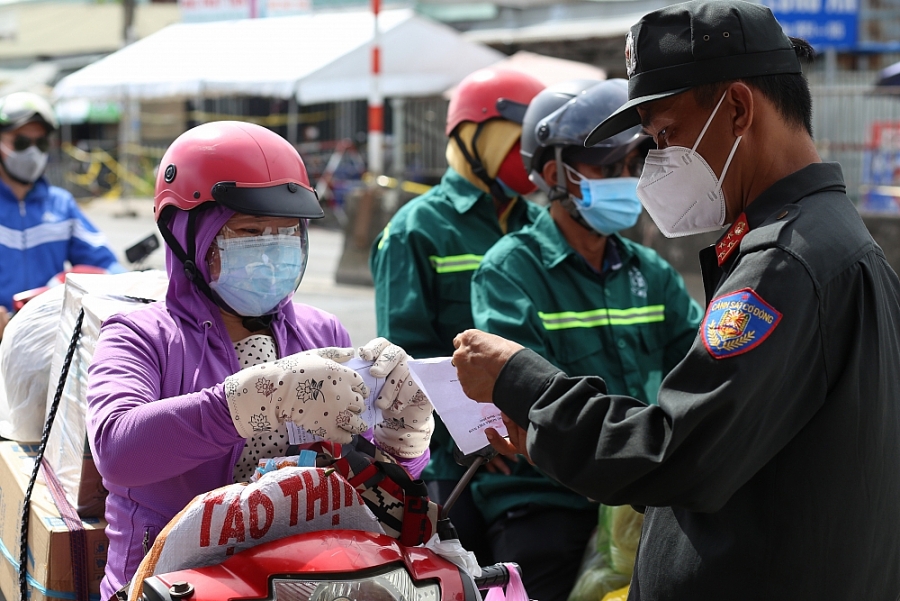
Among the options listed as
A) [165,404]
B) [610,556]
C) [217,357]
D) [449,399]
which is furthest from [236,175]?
[610,556]

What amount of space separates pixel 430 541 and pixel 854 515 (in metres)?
0.85

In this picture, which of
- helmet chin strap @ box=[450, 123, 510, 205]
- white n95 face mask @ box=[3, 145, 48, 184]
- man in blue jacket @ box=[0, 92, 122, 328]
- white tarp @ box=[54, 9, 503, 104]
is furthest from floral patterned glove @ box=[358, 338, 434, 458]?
white tarp @ box=[54, 9, 503, 104]

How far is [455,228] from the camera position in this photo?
13.2 ft

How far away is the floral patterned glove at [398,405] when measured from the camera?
2283 millimetres

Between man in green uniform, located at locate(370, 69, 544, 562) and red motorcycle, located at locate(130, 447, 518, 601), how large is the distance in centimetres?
157

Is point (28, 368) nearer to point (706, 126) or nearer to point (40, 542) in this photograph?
point (40, 542)

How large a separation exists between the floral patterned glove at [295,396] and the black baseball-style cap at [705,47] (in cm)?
84

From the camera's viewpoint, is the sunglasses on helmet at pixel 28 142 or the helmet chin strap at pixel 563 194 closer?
the helmet chin strap at pixel 563 194

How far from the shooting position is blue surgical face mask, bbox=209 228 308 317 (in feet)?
8.50

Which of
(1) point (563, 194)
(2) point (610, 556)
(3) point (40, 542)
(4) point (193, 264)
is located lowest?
(2) point (610, 556)

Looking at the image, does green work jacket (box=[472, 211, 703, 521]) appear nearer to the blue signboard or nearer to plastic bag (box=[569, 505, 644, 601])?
plastic bag (box=[569, 505, 644, 601])

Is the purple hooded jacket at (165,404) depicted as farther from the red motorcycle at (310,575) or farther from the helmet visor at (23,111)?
the helmet visor at (23,111)

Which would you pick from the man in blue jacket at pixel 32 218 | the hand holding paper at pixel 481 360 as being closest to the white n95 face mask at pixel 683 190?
the hand holding paper at pixel 481 360

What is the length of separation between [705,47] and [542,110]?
1774 mm
